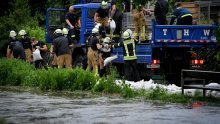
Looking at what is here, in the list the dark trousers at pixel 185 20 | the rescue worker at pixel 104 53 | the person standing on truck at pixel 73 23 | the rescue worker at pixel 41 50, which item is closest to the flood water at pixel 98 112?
the dark trousers at pixel 185 20

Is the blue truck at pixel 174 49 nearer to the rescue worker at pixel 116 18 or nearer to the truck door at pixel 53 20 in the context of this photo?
the rescue worker at pixel 116 18

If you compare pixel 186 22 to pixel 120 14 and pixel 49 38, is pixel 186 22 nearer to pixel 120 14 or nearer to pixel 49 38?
pixel 120 14

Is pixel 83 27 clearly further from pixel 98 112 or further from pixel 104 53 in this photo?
pixel 98 112

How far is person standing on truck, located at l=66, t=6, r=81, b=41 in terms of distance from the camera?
2931 cm

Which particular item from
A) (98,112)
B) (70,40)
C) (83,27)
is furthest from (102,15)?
(98,112)

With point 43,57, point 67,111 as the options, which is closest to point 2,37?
point 43,57

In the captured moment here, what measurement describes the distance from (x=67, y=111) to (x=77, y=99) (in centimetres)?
319

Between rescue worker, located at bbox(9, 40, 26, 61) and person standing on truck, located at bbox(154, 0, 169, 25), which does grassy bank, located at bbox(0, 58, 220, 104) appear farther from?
rescue worker, located at bbox(9, 40, 26, 61)

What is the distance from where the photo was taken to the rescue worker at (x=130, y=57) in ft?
80.2

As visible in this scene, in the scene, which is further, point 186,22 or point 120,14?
point 120,14

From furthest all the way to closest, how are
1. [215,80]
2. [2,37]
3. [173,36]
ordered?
[2,37] < [173,36] < [215,80]

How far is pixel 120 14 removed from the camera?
27609 millimetres

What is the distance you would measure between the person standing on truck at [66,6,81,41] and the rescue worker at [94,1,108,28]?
1887mm

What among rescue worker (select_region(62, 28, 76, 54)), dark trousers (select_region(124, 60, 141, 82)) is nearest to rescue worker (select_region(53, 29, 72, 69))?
rescue worker (select_region(62, 28, 76, 54))
